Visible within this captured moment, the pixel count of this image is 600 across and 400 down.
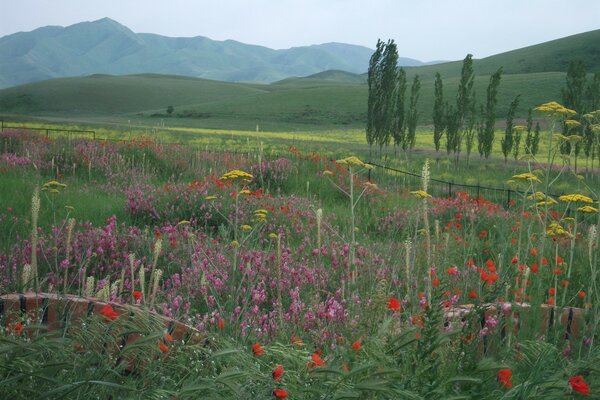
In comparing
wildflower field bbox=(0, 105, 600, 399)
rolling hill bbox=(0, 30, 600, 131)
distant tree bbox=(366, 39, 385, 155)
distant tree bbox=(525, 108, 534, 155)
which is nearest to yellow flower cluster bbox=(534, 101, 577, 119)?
wildflower field bbox=(0, 105, 600, 399)

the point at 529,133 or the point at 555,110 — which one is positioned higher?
the point at 555,110

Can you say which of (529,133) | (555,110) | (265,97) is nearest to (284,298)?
(555,110)

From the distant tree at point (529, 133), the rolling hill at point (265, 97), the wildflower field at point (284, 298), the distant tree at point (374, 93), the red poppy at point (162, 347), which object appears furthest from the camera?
the rolling hill at point (265, 97)

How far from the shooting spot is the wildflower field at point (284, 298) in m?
2.38

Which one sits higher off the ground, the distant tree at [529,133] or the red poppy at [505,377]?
the distant tree at [529,133]

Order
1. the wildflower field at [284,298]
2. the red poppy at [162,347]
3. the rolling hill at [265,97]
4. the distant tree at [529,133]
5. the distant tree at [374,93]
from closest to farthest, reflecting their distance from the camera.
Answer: the wildflower field at [284,298]
the red poppy at [162,347]
the distant tree at [529,133]
the distant tree at [374,93]
the rolling hill at [265,97]

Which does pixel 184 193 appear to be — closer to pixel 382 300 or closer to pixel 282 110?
pixel 382 300

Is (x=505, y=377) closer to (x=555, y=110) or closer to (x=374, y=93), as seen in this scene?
(x=555, y=110)

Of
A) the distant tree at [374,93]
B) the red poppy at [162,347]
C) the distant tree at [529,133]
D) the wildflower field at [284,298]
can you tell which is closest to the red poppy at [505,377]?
the wildflower field at [284,298]

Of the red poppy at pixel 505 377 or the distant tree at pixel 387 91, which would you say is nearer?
the red poppy at pixel 505 377

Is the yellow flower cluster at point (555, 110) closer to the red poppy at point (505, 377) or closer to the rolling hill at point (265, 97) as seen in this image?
the red poppy at point (505, 377)

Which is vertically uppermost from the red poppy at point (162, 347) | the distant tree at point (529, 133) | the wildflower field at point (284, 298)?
the distant tree at point (529, 133)

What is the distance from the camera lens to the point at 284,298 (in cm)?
504

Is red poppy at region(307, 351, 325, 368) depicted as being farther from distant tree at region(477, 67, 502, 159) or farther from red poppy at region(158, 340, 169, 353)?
distant tree at region(477, 67, 502, 159)
